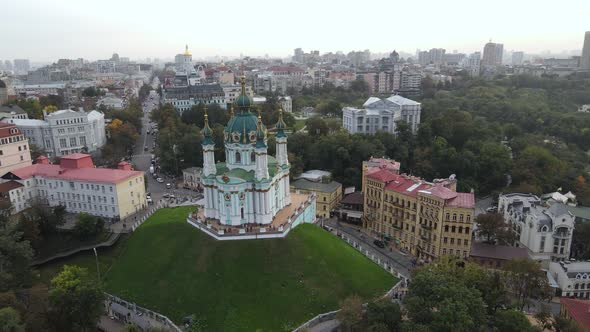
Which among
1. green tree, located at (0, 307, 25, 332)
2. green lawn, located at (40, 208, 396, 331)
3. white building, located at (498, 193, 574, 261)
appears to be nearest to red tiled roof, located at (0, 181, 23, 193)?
green lawn, located at (40, 208, 396, 331)

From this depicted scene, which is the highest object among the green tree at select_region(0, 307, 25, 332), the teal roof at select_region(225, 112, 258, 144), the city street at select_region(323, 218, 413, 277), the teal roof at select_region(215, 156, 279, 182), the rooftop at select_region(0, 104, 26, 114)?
the teal roof at select_region(225, 112, 258, 144)

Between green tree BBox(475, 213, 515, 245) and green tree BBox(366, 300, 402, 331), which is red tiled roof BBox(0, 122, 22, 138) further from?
green tree BBox(475, 213, 515, 245)

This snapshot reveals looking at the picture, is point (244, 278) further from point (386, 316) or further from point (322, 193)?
point (322, 193)

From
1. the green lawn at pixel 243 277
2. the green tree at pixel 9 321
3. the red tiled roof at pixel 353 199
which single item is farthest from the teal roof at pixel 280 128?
the green tree at pixel 9 321

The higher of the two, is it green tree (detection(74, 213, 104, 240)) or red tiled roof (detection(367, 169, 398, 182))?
red tiled roof (detection(367, 169, 398, 182))

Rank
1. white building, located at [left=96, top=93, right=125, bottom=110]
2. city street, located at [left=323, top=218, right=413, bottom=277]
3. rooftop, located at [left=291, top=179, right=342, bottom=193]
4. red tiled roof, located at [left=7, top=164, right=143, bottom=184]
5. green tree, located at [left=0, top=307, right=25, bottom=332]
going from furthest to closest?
white building, located at [left=96, top=93, right=125, bottom=110], rooftop, located at [left=291, top=179, right=342, bottom=193], red tiled roof, located at [left=7, top=164, right=143, bottom=184], city street, located at [left=323, top=218, right=413, bottom=277], green tree, located at [left=0, top=307, right=25, bottom=332]

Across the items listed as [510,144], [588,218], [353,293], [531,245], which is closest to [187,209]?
[353,293]

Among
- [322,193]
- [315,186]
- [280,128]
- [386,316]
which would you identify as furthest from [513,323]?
[315,186]
